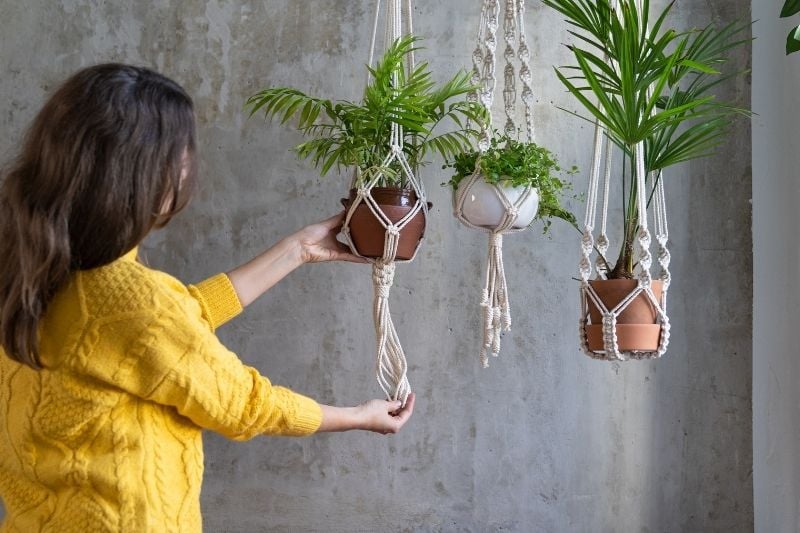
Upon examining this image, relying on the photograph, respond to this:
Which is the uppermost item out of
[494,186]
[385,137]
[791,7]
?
[791,7]

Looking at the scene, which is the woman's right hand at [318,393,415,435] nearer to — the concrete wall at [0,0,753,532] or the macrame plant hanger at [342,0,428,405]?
the macrame plant hanger at [342,0,428,405]

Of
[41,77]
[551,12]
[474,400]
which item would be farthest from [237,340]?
[551,12]

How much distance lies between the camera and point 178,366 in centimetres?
140

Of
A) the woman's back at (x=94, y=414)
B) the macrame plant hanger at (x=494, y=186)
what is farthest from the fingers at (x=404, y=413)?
the woman's back at (x=94, y=414)

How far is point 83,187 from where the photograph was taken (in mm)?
1333

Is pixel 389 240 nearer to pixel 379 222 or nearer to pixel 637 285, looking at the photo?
pixel 379 222

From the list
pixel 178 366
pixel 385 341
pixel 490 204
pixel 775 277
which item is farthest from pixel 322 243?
pixel 775 277

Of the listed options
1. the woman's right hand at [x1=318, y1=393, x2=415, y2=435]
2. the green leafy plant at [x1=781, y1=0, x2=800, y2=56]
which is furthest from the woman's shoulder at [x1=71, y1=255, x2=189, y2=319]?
the green leafy plant at [x1=781, y1=0, x2=800, y2=56]

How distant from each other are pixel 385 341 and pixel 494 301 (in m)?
0.29

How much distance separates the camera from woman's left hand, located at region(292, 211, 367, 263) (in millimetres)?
1975

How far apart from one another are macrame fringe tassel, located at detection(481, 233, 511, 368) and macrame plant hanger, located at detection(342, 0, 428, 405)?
0.69 ft

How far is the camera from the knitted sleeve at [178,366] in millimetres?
1377

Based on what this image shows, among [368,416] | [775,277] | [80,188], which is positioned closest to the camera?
[80,188]

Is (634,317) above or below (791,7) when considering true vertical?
below
